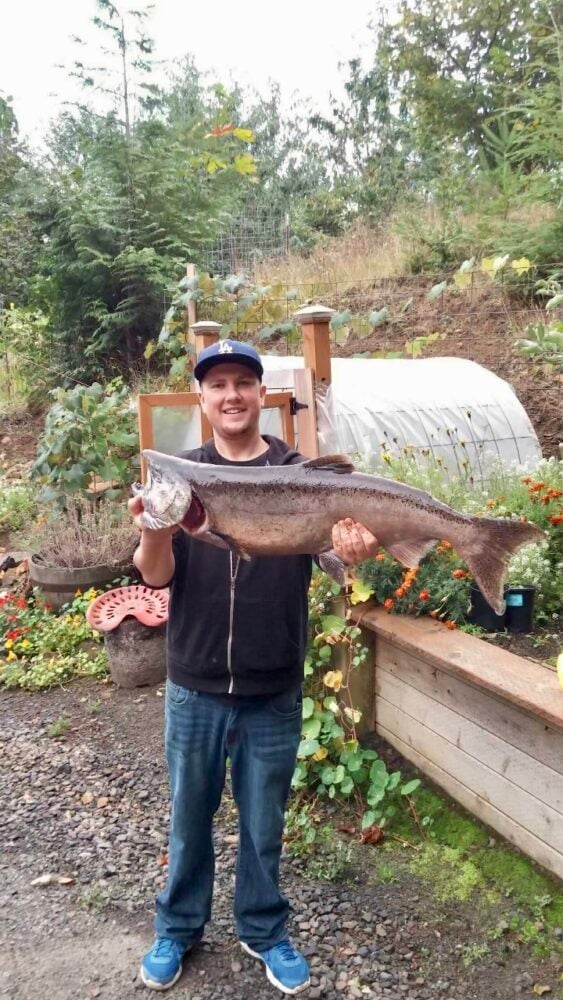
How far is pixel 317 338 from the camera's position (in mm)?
4957

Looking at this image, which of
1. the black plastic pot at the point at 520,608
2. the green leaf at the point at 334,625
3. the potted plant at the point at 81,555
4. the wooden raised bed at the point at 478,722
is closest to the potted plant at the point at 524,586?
the black plastic pot at the point at 520,608

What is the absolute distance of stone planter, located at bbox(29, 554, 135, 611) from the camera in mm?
5984

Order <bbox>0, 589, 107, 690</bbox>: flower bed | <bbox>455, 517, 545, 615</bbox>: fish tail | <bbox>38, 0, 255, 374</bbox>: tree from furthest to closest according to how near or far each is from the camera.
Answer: <bbox>38, 0, 255, 374</bbox>: tree
<bbox>0, 589, 107, 690</bbox>: flower bed
<bbox>455, 517, 545, 615</bbox>: fish tail

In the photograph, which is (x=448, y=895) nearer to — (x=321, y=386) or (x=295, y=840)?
(x=295, y=840)

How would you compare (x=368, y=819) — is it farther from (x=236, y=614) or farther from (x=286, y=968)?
(x=236, y=614)

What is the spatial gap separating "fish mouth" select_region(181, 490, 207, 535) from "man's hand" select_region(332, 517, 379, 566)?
368 millimetres

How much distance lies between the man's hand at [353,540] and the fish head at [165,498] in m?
0.42

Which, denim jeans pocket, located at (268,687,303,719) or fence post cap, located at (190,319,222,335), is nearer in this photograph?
denim jeans pocket, located at (268,687,303,719)

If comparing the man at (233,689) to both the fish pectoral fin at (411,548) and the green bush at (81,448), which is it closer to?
the fish pectoral fin at (411,548)

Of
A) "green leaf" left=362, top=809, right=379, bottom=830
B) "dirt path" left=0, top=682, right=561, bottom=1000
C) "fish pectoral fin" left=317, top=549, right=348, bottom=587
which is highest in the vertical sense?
"fish pectoral fin" left=317, top=549, right=348, bottom=587

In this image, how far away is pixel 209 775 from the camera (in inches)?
97.8

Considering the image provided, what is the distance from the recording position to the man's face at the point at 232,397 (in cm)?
230

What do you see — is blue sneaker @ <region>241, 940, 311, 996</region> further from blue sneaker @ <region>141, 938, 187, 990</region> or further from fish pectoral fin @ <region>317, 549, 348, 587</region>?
fish pectoral fin @ <region>317, 549, 348, 587</region>

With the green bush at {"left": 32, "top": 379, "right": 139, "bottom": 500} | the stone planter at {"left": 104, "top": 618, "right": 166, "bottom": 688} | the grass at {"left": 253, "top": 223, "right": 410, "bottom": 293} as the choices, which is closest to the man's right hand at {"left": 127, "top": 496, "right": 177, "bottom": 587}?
the stone planter at {"left": 104, "top": 618, "right": 166, "bottom": 688}
